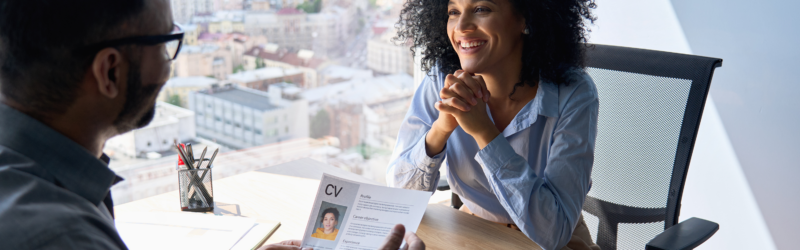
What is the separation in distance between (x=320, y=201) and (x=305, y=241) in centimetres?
8

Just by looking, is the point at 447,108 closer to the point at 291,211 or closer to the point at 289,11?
the point at 291,211

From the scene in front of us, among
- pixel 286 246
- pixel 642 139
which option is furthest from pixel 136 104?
pixel 642 139

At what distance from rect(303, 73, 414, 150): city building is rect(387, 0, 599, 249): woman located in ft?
5.41

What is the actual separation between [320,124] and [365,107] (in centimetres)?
31

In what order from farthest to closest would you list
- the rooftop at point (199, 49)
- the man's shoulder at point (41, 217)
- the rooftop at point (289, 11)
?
the rooftop at point (289, 11) → the rooftop at point (199, 49) → the man's shoulder at point (41, 217)

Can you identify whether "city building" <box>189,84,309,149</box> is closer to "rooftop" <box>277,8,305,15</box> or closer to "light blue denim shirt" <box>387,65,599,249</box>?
"rooftop" <box>277,8,305,15</box>

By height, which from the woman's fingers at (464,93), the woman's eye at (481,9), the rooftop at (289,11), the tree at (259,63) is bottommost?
the tree at (259,63)

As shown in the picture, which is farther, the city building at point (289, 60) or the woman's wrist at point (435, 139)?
the city building at point (289, 60)

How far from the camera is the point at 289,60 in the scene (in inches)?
115

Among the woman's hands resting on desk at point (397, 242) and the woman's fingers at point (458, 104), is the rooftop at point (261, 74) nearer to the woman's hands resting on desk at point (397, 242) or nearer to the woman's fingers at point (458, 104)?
the woman's fingers at point (458, 104)

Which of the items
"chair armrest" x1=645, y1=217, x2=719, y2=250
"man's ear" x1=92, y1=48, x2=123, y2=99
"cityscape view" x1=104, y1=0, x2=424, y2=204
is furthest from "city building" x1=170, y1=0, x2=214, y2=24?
"chair armrest" x1=645, y1=217, x2=719, y2=250

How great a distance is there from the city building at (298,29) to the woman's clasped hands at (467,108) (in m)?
1.68

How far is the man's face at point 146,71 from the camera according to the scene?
0.73 meters

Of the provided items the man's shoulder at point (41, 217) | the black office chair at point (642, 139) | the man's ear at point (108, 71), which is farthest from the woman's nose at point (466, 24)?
the man's shoulder at point (41, 217)
